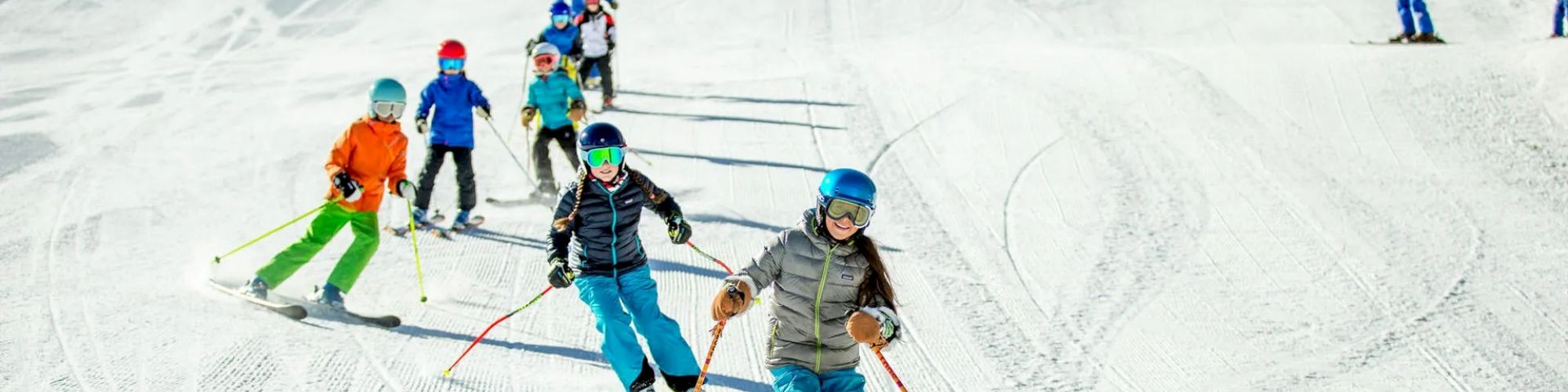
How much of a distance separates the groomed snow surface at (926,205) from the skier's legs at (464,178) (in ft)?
1.11

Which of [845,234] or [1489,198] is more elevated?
[845,234]

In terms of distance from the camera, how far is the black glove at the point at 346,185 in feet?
22.6

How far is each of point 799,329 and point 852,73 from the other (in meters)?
10.7

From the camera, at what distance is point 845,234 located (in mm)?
4566

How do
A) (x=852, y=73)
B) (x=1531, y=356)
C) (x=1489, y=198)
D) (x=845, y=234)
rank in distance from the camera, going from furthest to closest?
1. (x=852, y=73)
2. (x=1489, y=198)
3. (x=1531, y=356)
4. (x=845, y=234)

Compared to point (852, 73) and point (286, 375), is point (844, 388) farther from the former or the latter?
point (852, 73)

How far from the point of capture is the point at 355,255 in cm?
722

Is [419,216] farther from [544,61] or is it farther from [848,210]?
[848,210]

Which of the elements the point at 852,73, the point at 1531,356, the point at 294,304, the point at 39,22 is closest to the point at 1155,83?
the point at 852,73

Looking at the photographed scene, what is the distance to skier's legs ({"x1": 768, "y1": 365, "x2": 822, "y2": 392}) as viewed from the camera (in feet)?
15.5

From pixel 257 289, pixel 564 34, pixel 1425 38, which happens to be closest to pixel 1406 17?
pixel 1425 38

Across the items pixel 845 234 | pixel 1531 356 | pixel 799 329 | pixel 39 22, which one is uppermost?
pixel 39 22

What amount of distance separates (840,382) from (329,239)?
12.8 ft

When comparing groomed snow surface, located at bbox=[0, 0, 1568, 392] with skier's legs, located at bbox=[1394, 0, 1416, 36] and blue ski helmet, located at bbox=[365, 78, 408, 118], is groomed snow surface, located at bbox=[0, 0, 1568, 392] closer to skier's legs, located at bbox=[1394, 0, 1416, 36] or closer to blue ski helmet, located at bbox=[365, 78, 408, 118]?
blue ski helmet, located at bbox=[365, 78, 408, 118]
